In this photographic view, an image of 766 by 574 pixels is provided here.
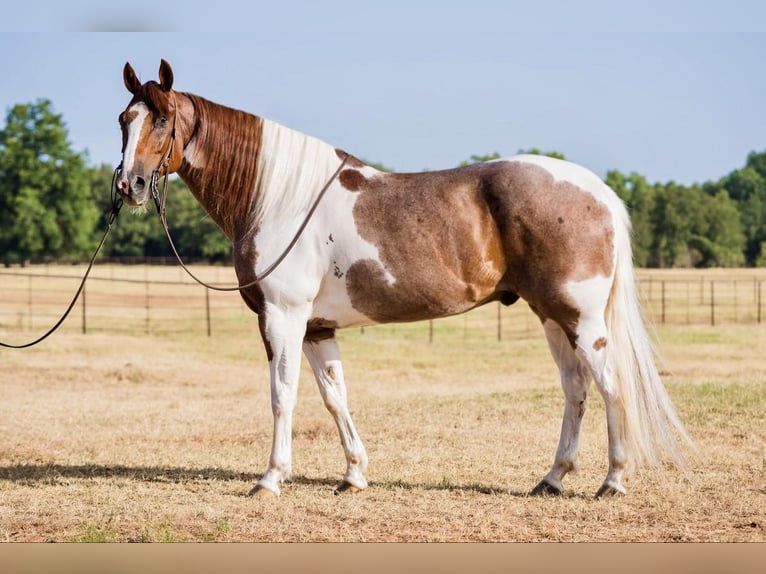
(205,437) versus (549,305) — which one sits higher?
(549,305)

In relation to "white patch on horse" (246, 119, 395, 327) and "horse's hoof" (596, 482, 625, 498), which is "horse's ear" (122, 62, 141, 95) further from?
"horse's hoof" (596, 482, 625, 498)

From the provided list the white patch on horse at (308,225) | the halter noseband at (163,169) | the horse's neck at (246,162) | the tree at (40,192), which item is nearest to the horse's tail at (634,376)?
the white patch on horse at (308,225)

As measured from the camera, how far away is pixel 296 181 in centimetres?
540

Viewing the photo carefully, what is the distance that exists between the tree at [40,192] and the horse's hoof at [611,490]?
53307 mm

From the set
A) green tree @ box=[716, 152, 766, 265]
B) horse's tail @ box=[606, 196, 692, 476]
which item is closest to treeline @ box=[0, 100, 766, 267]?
green tree @ box=[716, 152, 766, 265]

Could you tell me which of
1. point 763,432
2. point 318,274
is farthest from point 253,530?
point 763,432

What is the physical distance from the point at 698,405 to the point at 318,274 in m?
5.07

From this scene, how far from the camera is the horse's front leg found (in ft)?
17.1

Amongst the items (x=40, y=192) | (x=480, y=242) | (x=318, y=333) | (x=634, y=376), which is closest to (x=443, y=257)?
(x=480, y=242)

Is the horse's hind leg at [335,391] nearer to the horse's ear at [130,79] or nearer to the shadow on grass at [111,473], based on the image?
the shadow on grass at [111,473]

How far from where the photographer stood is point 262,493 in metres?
5.29

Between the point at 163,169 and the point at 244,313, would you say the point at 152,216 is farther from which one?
the point at 163,169

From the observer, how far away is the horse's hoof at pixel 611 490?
5188 mm

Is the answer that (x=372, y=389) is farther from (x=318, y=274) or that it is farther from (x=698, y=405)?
(x=318, y=274)
